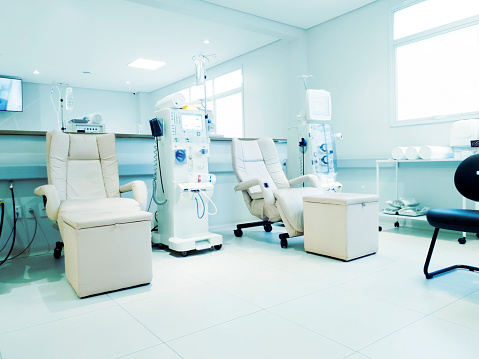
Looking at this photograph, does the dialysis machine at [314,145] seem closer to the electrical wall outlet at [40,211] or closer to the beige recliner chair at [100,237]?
the beige recliner chair at [100,237]

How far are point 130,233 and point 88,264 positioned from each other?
296 mm

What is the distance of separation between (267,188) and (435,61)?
265 centimetres

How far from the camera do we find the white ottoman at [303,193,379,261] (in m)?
2.70

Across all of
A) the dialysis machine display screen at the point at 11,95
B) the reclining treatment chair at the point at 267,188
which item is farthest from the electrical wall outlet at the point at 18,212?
the dialysis machine display screen at the point at 11,95

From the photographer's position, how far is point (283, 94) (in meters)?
6.07

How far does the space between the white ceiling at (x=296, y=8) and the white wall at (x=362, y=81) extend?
0.15 meters

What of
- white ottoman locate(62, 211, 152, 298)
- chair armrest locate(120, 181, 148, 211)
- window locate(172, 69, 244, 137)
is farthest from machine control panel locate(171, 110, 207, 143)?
window locate(172, 69, 244, 137)

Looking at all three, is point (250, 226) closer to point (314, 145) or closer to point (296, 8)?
point (314, 145)

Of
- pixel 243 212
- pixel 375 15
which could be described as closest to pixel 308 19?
pixel 375 15

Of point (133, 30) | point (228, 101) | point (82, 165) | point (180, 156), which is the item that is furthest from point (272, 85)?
point (82, 165)

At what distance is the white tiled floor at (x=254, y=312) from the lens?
1.48m

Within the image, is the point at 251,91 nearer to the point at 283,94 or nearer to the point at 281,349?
the point at 283,94

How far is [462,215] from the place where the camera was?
205cm

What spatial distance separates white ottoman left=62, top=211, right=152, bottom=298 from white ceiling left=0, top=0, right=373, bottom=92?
316 centimetres
